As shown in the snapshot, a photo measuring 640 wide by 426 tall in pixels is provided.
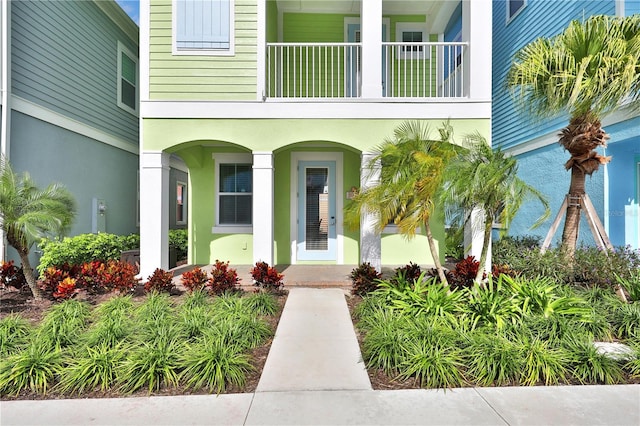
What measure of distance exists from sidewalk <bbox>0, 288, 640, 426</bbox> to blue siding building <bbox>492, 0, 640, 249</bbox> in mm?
4896

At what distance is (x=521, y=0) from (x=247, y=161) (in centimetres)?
874

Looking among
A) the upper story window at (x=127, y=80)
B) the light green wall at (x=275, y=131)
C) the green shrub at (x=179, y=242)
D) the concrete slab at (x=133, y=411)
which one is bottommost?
the concrete slab at (x=133, y=411)

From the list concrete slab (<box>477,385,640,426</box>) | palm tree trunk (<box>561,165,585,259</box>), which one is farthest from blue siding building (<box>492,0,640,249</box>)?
concrete slab (<box>477,385,640,426</box>)

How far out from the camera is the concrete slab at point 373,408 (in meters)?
2.61

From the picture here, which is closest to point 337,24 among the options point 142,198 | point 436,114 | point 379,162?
point 436,114

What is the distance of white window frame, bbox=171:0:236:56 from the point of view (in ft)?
21.8

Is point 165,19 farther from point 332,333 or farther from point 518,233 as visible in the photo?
point 518,233

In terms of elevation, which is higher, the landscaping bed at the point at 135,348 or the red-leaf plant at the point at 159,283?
the red-leaf plant at the point at 159,283

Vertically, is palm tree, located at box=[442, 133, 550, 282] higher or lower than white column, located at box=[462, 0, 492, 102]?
lower

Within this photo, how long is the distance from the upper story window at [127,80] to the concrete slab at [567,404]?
1147 cm

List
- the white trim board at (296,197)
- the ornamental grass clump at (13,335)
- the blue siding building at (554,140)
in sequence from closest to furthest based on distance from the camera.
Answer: the ornamental grass clump at (13,335), the blue siding building at (554,140), the white trim board at (296,197)

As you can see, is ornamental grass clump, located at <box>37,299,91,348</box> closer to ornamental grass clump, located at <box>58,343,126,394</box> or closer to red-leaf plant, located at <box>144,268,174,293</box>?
ornamental grass clump, located at <box>58,343,126,394</box>

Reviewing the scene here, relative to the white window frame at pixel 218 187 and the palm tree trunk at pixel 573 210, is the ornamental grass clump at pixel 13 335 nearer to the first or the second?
the white window frame at pixel 218 187

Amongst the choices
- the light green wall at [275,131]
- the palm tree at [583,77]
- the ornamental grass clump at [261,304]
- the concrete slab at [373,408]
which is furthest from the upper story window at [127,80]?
the concrete slab at [373,408]
